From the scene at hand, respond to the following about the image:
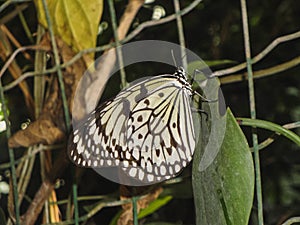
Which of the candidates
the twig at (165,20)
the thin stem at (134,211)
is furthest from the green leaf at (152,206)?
the twig at (165,20)

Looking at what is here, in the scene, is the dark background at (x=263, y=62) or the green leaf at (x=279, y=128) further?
the dark background at (x=263, y=62)

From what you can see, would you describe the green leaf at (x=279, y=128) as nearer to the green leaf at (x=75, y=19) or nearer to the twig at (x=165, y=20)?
the twig at (x=165, y=20)

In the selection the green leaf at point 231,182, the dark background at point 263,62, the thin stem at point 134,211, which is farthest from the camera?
the dark background at point 263,62

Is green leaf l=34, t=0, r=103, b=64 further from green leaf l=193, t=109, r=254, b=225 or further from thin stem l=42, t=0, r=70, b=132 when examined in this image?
green leaf l=193, t=109, r=254, b=225

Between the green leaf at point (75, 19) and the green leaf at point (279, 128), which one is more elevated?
the green leaf at point (75, 19)

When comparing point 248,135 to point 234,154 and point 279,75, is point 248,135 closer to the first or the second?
point 279,75

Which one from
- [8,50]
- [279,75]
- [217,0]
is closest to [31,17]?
[8,50]

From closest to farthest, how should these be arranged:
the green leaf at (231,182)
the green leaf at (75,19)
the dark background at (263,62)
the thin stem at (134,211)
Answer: the green leaf at (231,182) → the thin stem at (134,211) → the green leaf at (75,19) → the dark background at (263,62)
